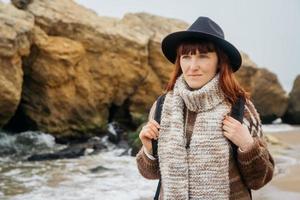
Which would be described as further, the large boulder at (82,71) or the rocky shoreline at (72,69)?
the large boulder at (82,71)

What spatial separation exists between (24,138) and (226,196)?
43.8ft

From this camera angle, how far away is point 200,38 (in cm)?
228

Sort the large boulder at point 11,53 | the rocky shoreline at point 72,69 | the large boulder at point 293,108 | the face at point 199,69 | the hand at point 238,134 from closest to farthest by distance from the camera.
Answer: the hand at point 238,134, the face at point 199,69, the large boulder at point 11,53, the rocky shoreline at point 72,69, the large boulder at point 293,108

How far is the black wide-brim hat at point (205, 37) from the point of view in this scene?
2.24 metres

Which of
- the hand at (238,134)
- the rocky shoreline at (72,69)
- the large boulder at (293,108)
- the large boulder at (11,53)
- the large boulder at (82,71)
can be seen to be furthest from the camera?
the large boulder at (293,108)

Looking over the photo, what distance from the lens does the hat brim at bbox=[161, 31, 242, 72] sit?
225cm

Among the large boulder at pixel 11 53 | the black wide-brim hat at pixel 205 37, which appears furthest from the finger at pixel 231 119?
the large boulder at pixel 11 53

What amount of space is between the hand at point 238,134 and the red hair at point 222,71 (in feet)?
0.39

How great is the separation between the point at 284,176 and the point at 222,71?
6834 mm

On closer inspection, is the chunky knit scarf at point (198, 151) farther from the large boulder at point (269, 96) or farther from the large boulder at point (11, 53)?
the large boulder at point (269, 96)

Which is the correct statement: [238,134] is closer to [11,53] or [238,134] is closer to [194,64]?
[194,64]

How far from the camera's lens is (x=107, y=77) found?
1706 centimetres

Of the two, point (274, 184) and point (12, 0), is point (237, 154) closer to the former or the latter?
point (274, 184)

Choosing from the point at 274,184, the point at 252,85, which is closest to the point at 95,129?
the point at 252,85
